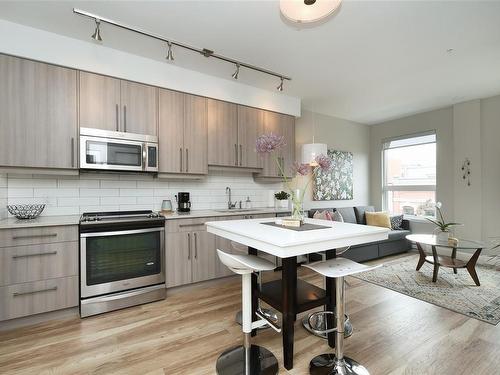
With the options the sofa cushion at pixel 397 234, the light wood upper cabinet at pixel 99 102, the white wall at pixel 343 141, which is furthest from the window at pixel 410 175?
the light wood upper cabinet at pixel 99 102

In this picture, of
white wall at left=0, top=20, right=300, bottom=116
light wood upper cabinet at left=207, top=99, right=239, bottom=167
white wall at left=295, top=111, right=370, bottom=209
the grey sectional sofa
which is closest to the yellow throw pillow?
the grey sectional sofa

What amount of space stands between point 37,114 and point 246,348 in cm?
273

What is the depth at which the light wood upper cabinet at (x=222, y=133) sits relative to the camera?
3.31 meters

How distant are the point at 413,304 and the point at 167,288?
8.61ft

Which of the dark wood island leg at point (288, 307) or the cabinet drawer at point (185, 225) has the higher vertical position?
the cabinet drawer at point (185, 225)

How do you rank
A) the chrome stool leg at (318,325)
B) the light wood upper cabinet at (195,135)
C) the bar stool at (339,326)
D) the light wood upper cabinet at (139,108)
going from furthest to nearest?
the light wood upper cabinet at (195,135), the light wood upper cabinet at (139,108), the chrome stool leg at (318,325), the bar stool at (339,326)

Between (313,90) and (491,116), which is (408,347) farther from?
(491,116)

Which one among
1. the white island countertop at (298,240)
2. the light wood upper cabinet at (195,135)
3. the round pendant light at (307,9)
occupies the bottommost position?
the white island countertop at (298,240)

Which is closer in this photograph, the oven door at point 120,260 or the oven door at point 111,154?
the oven door at point 120,260

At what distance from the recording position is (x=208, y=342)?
1.94m

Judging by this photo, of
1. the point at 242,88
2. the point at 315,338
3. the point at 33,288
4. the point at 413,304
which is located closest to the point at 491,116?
the point at 413,304

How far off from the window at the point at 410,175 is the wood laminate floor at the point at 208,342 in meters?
3.07

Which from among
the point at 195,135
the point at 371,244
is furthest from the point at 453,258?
the point at 195,135

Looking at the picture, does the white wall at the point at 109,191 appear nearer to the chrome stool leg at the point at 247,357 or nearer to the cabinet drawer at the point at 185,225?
the cabinet drawer at the point at 185,225
